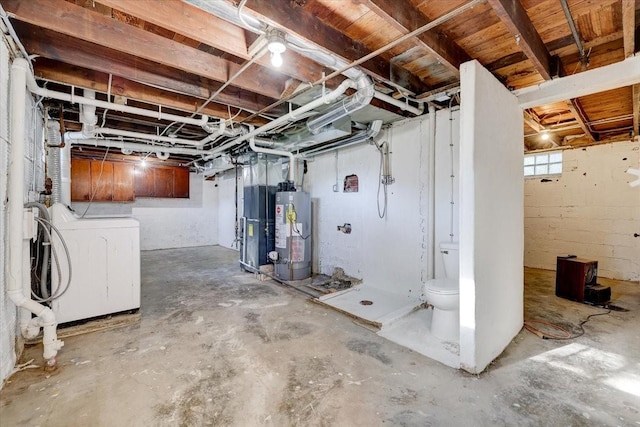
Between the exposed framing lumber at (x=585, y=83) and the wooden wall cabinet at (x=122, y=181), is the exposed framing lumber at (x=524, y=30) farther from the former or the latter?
the wooden wall cabinet at (x=122, y=181)

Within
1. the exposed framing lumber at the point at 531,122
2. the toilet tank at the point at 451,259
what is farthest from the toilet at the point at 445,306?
the exposed framing lumber at the point at 531,122

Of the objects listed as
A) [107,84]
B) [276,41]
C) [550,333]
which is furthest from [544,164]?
[107,84]

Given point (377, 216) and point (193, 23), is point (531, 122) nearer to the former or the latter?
point (377, 216)

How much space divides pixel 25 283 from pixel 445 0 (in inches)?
147

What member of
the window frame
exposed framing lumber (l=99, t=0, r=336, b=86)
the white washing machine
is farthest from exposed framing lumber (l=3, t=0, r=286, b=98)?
the window frame

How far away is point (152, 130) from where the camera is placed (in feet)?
15.2

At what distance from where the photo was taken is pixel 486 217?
212cm

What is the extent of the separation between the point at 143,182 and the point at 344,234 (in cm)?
581

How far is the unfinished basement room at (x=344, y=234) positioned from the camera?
175 cm

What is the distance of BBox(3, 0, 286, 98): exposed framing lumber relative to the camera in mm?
1741

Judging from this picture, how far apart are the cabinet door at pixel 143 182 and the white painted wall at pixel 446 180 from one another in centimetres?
715

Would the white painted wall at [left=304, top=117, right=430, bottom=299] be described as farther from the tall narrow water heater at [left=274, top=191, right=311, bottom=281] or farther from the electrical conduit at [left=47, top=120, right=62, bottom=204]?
the electrical conduit at [left=47, top=120, right=62, bottom=204]

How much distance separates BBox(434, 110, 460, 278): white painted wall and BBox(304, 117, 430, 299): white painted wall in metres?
0.15

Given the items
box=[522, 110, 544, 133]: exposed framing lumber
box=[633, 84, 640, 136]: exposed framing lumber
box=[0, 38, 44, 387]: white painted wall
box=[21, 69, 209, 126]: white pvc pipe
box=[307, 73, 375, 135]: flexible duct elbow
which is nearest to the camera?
box=[0, 38, 44, 387]: white painted wall
